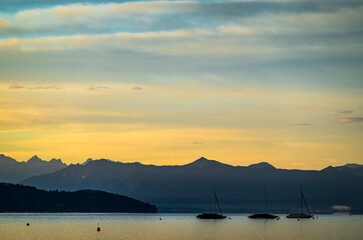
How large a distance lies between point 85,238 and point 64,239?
8.31m

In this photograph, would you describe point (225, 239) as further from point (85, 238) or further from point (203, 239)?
point (85, 238)

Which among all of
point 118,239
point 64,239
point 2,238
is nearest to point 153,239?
point 118,239

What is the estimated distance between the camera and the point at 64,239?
7608 inches

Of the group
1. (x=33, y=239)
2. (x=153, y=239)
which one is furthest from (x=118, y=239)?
(x=33, y=239)

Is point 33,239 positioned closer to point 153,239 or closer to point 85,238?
point 85,238

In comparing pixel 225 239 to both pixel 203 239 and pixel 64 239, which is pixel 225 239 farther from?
pixel 64 239

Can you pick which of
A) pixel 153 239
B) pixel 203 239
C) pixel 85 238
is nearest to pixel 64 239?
pixel 85 238

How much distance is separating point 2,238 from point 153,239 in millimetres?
47481

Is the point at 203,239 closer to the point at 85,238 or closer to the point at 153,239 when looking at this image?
the point at 153,239

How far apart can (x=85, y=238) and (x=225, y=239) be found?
45.5m

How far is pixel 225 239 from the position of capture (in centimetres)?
19900

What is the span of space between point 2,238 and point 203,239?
63.6m

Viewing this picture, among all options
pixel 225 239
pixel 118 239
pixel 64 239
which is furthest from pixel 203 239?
pixel 64 239

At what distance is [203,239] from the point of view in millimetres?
198500
